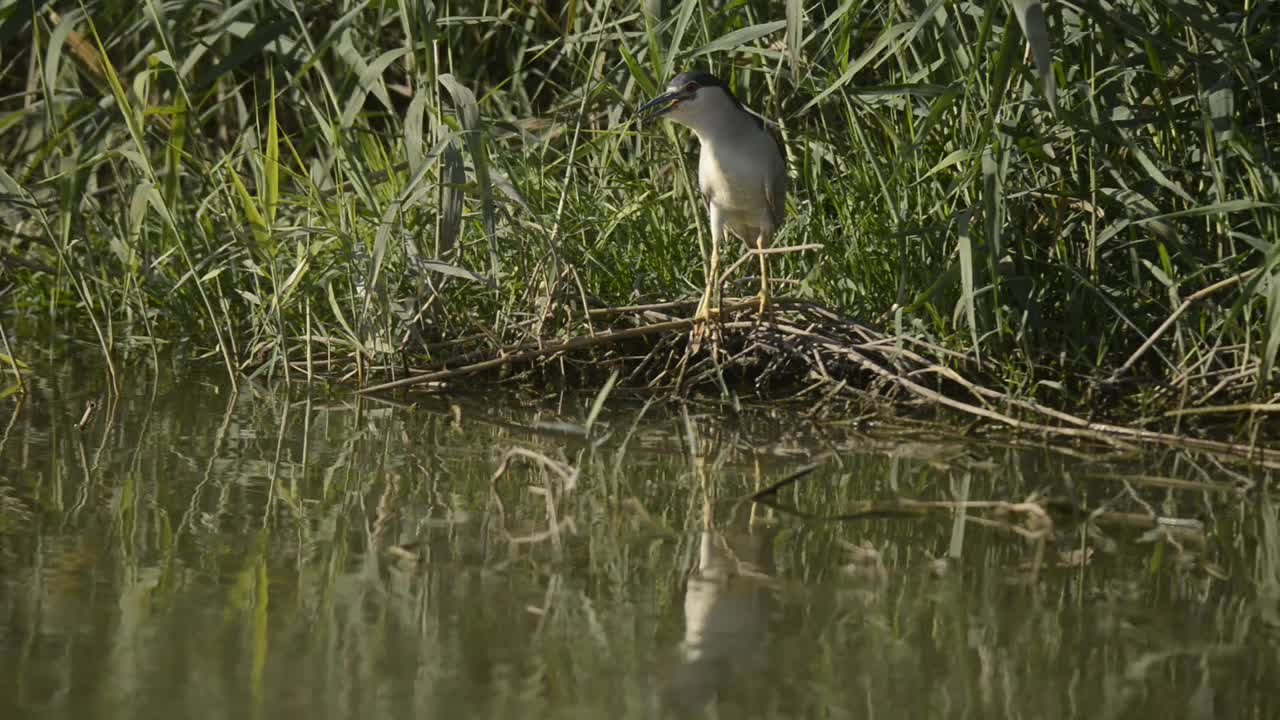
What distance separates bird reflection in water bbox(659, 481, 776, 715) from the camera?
6.63ft

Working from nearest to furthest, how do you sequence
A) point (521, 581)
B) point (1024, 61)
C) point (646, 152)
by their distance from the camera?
point (521, 581) < point (1024, 61) < point (646, 152)

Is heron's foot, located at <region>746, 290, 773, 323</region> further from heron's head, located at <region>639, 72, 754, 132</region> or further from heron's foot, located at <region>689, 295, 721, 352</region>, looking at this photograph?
heron's head, located at <region>639, 72, 754, 132</region>

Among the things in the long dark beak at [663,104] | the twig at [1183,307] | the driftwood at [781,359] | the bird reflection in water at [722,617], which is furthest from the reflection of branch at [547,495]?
the twig at [1183,307]

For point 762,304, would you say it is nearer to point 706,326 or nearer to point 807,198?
point 706,326

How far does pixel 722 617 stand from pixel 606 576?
0.26 m

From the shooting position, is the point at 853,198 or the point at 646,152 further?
the point at 646,152

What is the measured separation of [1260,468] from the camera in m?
3.30

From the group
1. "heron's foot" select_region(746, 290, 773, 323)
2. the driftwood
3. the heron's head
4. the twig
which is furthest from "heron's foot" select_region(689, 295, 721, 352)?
the twig

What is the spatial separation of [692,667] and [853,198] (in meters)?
2.24

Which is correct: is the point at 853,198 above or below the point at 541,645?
above

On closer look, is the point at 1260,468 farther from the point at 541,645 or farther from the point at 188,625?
the point at 188,625

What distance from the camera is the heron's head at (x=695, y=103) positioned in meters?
4.07

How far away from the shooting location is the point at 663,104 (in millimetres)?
4094

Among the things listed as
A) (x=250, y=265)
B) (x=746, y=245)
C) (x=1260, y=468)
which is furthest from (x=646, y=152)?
(x=1260, y=468)
